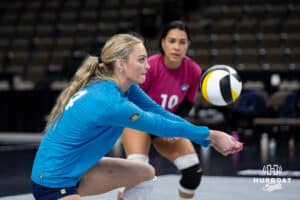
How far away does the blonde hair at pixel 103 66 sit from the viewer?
3.63 meters

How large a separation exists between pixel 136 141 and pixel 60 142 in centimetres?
150

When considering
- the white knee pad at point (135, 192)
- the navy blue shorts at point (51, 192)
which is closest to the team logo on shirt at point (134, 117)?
the navy blue shorts at point (51, 192)

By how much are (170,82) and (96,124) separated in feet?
6.16

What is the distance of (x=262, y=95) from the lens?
12383mm

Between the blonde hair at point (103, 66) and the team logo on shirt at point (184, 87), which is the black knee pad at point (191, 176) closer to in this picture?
the team logo on shirt at point (184, 87)

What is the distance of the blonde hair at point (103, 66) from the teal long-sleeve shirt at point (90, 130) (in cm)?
7

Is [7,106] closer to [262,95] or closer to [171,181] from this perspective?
[262,95]

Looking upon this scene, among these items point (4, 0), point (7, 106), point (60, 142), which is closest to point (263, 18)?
point (7, 106)

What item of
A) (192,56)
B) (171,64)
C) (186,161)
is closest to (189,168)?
(186,161)

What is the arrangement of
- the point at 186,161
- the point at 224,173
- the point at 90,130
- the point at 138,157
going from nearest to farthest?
1. the point at 90,130
2. the point at 138,157
3. the point at 186,161
4. the point at 224,173

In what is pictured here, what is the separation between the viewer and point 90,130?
354cm

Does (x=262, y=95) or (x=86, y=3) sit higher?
(x=86, y=3)

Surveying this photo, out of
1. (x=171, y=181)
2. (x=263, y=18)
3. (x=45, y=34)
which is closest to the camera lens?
(x=171, y=181)

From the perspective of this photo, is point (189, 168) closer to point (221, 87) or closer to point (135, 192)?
point (221, 87)
